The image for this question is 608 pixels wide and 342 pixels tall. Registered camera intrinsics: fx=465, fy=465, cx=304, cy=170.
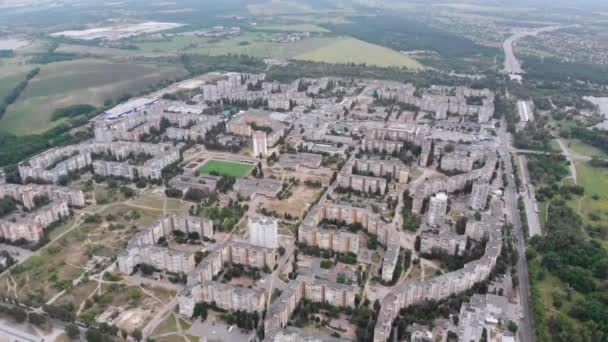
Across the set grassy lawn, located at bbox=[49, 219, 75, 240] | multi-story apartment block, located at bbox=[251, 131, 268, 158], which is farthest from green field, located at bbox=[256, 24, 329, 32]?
grassy lawn, located at bbox=[49, 219, 75, 240]

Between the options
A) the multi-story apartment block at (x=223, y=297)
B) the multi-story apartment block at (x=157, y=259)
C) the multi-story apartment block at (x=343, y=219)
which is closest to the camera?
the multi-story apartment block at (x=223, y=297)

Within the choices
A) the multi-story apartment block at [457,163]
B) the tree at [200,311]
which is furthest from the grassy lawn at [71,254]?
the multi-story apartment block at [457,163]

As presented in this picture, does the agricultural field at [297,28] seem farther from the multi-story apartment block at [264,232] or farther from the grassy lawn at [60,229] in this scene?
the multi-story apartment block at [264,232]

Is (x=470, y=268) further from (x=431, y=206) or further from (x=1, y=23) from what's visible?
(x=1, y=23)

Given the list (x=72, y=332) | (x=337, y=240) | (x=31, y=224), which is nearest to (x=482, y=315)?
(x=337, y=240)

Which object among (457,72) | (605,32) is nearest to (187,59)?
(457,72)

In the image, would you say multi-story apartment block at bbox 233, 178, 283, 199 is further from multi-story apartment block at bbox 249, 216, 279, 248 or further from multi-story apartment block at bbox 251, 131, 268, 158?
multi-story apartment block at bbox 249, 216, 279, 248
